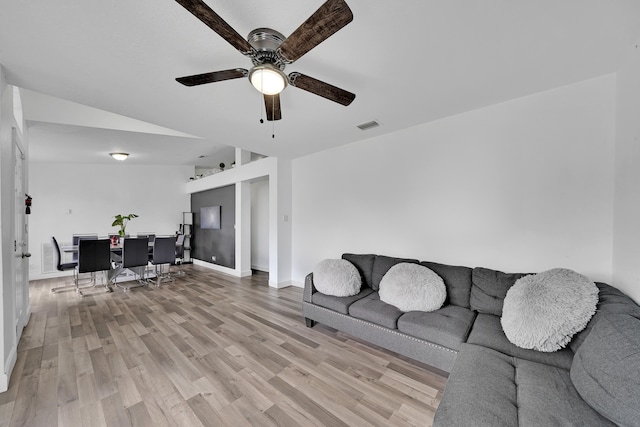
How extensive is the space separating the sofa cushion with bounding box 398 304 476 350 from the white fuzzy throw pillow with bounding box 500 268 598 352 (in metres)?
0.31

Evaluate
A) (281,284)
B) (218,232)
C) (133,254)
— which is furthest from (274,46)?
(218,232)

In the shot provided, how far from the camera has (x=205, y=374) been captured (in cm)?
211

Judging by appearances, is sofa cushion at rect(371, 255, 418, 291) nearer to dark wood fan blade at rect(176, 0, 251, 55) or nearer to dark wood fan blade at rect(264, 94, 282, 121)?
dark wood fan blade at rect(264, 94, 282, 121)

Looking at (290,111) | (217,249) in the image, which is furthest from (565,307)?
(217,249)

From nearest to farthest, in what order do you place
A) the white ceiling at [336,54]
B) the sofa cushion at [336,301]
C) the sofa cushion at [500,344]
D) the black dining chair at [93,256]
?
the white ceiling at [336,54] → the sofa cushion at [500,344] → the sofa cushion at [336,301] → the black dining chair at [93,256]

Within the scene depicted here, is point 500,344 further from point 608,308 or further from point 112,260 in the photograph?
point 112,260

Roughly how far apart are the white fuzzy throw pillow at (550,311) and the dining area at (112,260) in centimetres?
572

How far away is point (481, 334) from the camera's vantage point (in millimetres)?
1900

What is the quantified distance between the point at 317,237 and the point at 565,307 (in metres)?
3.26

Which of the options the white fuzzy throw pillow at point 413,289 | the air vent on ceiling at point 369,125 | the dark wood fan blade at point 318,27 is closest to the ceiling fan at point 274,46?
the dark wood fan blade at point 318,27

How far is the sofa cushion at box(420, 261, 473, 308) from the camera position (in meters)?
2.46

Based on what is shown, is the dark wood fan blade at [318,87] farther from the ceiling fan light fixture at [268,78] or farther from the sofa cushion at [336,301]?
the sofa cushion at [336,301]

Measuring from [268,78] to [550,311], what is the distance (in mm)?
2492

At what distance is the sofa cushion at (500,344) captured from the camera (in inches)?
62.0
